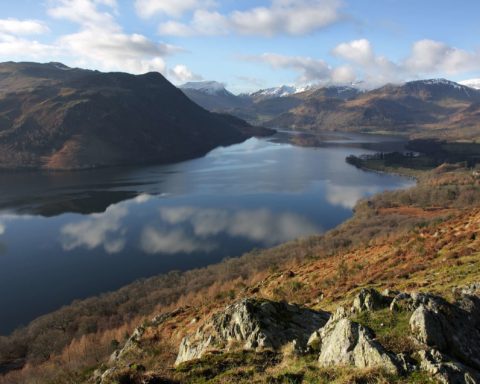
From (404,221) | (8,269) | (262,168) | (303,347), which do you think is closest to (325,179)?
(262,168)

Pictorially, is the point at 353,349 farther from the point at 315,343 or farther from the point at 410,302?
the point at 410,302

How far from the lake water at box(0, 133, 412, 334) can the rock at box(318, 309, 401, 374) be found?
58.6 meters

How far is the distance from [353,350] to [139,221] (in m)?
98.2

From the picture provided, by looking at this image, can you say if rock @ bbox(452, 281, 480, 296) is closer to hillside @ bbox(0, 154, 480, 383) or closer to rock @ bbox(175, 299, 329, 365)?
hillside @ bbox(0, 154, 480, 383)

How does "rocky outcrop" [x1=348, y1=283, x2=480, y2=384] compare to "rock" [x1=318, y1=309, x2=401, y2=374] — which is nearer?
"rocky outcrop" [x1=348, y1=283, x2=480, y2=384]

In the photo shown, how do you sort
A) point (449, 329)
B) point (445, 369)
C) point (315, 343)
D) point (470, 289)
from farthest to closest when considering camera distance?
point (470, 289) → point (315, 343) → point (449, 329) → point (445, 369)

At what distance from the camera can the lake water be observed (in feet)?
237

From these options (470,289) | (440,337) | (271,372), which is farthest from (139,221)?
(440,337)

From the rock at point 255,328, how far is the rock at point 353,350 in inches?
101

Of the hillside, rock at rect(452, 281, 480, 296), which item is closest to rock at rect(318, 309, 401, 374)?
the hillside

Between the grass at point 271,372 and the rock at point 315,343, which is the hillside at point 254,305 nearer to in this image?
the grass at point 271,372

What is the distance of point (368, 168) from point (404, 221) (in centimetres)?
11286

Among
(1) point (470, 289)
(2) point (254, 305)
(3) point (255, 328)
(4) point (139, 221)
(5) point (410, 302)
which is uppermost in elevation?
(5) point (410, 302)

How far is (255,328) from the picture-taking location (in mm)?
15805
